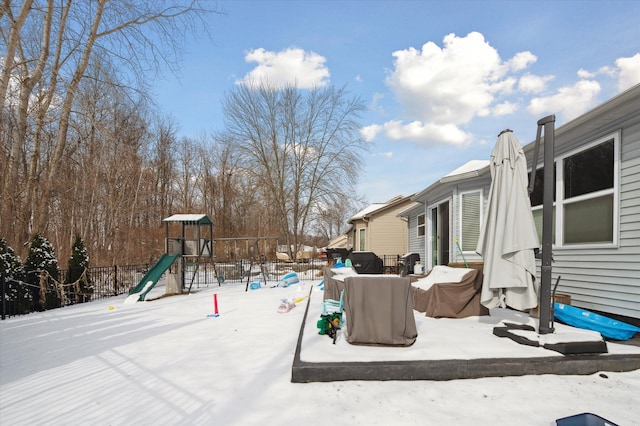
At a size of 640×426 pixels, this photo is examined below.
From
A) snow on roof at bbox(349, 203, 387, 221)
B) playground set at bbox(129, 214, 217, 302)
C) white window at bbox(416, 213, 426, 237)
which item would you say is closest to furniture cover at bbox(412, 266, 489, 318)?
playground set at bbox(129, 214, 217, 302)

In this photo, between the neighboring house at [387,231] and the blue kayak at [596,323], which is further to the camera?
the neighboring house at [387,231]

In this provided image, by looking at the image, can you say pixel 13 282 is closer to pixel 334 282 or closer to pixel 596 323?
pixel 334 282

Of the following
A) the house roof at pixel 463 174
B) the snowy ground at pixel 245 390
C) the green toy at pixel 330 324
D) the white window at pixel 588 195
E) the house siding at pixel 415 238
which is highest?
the house roof at pixel 463 174

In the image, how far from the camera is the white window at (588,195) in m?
4.43

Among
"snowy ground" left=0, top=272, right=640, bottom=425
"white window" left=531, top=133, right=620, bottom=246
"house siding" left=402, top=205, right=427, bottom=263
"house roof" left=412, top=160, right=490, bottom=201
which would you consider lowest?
"snowy ground" left=0, top=272, right=640, bottom=425

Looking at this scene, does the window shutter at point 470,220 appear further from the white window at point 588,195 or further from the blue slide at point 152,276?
the blue slide at point 152,276

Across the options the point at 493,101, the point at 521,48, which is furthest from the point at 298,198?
the point at 521,48

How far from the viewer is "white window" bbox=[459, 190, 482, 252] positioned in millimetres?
7797

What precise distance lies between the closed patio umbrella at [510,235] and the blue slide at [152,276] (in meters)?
8.48

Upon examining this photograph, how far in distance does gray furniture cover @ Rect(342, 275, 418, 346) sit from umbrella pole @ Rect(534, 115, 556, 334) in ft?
4.55

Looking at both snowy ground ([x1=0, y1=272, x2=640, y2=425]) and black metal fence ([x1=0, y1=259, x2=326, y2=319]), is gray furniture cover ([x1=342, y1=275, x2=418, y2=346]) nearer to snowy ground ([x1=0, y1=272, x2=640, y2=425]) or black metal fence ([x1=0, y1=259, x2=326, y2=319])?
snowy ground ([x1=0, y1=272, x2=640, y2=425])

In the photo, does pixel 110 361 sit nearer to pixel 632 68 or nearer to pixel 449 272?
pixel 449 272

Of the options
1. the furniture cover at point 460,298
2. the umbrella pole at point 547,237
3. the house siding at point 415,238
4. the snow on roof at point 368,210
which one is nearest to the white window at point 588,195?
the umbrella pole at point 547,237

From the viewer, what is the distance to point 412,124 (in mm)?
21844
